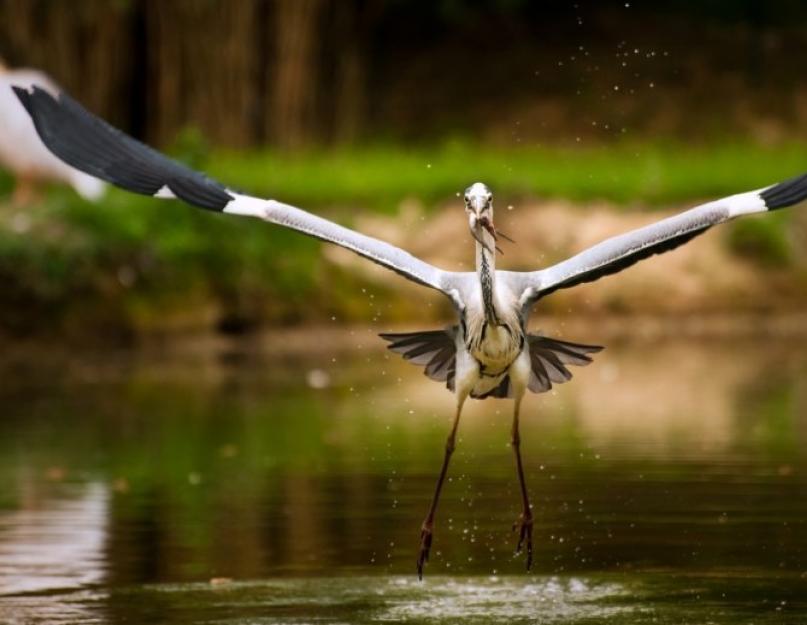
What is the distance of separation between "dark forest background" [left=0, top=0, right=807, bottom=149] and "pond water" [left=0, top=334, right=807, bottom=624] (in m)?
7.93

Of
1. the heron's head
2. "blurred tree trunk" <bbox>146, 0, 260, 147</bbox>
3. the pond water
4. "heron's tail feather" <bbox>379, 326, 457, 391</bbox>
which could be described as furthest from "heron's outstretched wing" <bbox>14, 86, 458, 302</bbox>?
"blurred tree trunk" <bbox>146, 0, 260, 147</bbox>

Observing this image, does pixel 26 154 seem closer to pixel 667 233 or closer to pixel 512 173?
pixel 512 173

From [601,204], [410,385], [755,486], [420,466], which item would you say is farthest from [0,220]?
[755,486]

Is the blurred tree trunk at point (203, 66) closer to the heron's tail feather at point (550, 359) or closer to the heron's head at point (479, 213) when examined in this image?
the heron's tail feather at point (550, 359)

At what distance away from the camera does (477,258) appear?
9.58 metres

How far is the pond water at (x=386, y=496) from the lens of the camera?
29.4ft

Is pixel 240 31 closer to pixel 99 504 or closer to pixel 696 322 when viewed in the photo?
pixel 696 322

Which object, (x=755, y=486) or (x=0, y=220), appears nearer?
(x=755, y=486)

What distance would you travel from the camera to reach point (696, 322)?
71.4 feet

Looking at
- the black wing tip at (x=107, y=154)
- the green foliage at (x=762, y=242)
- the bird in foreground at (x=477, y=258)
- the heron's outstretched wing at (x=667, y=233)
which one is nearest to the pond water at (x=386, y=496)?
the bird in foreground at (x=477, y=258)

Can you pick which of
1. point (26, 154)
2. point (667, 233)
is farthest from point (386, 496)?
point (26, 154)

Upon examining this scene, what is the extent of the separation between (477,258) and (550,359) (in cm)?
78

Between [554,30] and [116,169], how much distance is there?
66.3ft

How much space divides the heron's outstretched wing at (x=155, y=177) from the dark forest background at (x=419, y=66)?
48.8ft
